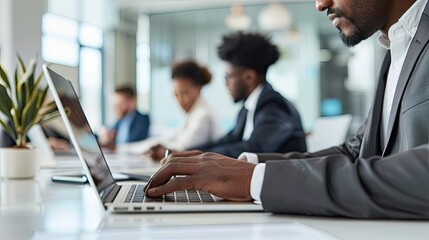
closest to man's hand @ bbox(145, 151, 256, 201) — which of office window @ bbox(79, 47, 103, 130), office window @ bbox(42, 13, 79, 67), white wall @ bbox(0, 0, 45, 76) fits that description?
white wall @ bbox(0, 0, 45, 76)

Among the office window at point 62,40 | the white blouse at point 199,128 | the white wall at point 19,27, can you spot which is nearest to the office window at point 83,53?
the office window at point 62,40

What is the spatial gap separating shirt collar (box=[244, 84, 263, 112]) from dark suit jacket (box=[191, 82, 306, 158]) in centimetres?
22

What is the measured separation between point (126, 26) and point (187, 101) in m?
6.64

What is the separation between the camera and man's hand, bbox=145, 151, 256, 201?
3.36 feet

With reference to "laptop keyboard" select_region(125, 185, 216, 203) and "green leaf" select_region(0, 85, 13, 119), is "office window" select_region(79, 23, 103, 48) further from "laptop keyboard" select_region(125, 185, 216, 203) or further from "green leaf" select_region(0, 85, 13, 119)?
"laptop keyboard" select_region(125, 185, 216, 203)

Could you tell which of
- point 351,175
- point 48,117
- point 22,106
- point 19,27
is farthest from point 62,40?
point 351,175

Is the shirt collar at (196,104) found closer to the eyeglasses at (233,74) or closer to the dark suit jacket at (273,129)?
the eyeglasses at (233,74)

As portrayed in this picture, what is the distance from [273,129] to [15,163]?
4.53 ft

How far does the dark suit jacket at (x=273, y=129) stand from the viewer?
2865 millimetres

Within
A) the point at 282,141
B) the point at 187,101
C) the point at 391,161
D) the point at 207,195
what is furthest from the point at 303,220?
the point at 187,101

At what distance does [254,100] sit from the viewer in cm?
327

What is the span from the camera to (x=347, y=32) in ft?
5.17

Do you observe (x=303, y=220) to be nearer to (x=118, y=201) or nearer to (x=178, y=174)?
(x=178, y=174)

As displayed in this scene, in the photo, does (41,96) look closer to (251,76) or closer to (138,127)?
(251,76)
